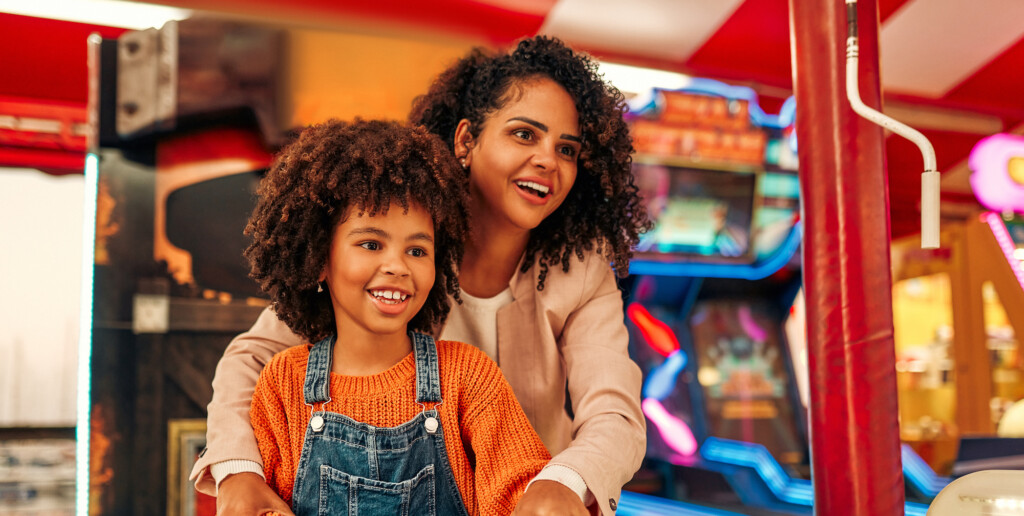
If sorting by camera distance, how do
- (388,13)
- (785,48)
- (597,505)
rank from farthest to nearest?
(785,48)
(388,13)
(597,505)

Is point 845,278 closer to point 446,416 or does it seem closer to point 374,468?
point 446,416

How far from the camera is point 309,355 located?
113 cm

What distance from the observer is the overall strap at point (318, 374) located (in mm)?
1065

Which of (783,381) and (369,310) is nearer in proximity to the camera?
(369,310)

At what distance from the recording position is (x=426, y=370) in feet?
3.58

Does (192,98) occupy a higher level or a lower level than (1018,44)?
lower

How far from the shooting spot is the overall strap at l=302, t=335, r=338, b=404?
1065 mm

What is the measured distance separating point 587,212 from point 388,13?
1.91 meters

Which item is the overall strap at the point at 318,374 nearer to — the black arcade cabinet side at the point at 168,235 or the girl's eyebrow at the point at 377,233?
the girl's eyebrow at the point at 377,233

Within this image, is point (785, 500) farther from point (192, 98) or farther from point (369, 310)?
point (192, 98)

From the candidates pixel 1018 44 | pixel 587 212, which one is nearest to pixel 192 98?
pixel 587 212

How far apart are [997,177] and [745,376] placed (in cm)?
136

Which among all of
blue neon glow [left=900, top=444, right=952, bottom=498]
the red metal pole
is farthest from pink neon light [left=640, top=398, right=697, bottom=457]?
the red metal pole

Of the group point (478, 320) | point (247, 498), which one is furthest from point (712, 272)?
point (247, 498)
